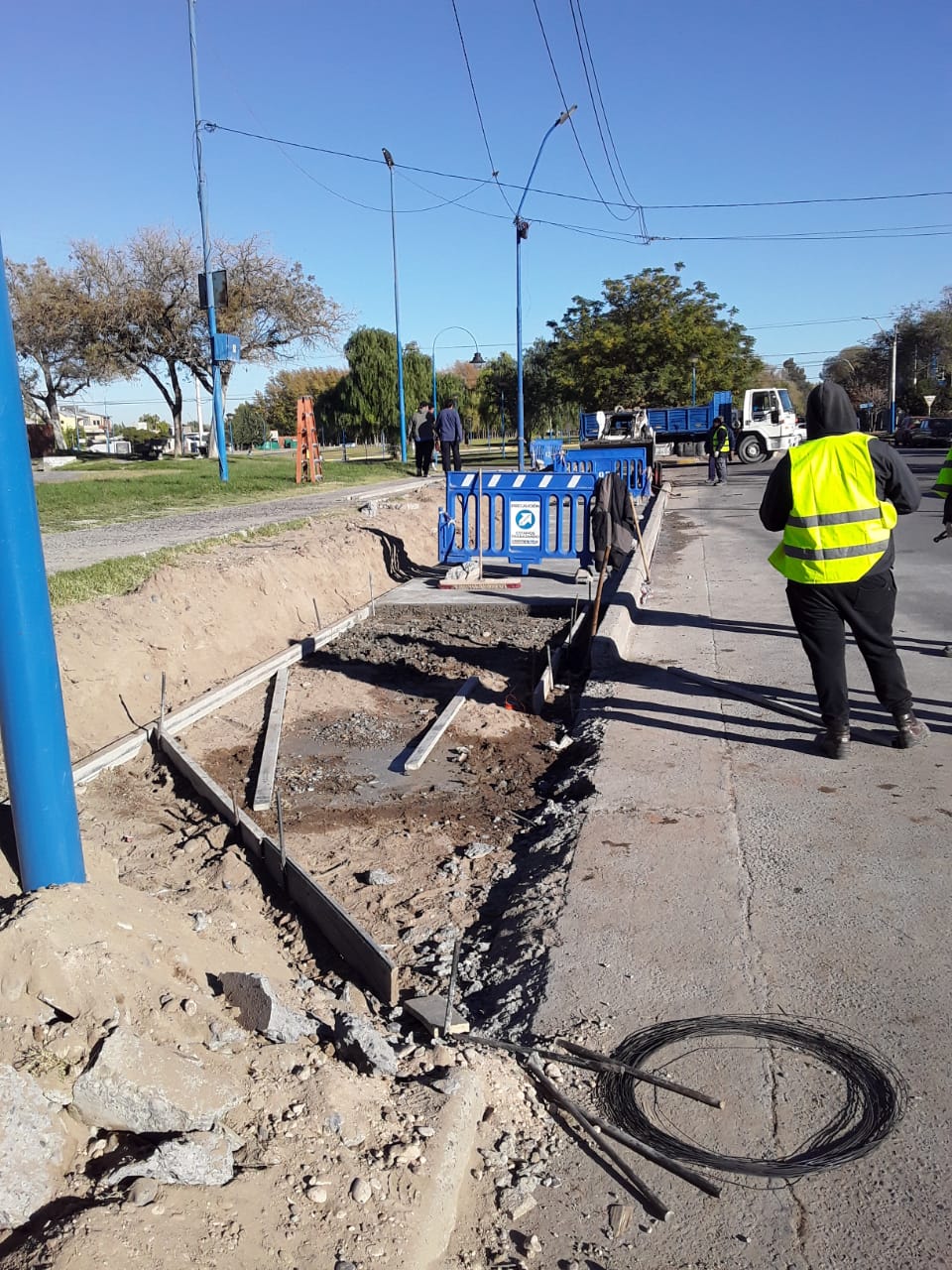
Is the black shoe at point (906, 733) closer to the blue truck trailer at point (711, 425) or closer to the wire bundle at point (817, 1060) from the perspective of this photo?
the wire bundle at point (817, 1060)

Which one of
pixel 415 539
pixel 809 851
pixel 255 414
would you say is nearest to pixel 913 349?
pixel 255 414

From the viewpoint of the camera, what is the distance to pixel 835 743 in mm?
5984

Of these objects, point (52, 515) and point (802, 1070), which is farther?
point (52, 515)

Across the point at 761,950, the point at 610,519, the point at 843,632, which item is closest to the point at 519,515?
the point at 610,519

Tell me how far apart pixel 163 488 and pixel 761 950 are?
19648mm

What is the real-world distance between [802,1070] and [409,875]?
2.43 m

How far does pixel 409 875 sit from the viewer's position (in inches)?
205

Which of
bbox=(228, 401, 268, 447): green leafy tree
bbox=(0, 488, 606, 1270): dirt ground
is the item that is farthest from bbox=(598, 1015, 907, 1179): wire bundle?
bbox=(228, 401, 268, 447): green leafy tree

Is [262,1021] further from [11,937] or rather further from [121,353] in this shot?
[121,353]

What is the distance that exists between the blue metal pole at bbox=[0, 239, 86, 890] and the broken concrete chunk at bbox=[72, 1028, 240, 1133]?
0.96m

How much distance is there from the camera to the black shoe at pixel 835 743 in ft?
19.6

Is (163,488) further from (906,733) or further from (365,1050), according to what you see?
(365,1050)

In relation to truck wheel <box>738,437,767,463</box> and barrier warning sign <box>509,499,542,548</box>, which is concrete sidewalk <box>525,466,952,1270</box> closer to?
barrier warning sign <box>509,499,542,548</box>

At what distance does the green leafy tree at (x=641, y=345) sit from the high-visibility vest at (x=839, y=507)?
1862 inches
